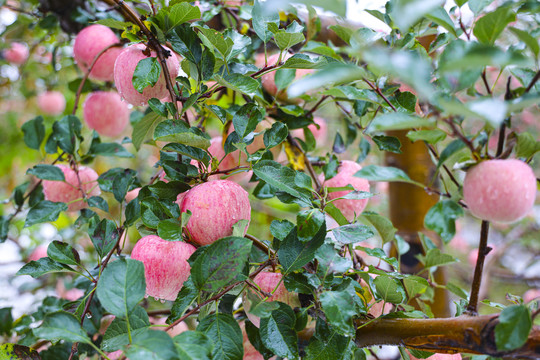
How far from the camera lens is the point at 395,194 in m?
1.10

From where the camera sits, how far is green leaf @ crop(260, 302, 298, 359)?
427 millimetres

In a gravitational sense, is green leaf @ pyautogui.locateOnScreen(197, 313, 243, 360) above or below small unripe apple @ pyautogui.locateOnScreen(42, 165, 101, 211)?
above

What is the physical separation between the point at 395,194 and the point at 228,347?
0.79 m

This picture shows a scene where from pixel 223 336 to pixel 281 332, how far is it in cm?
6

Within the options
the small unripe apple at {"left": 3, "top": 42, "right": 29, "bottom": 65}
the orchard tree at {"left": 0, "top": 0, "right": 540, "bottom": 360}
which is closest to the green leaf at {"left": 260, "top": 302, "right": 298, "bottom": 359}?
the orchard tree at {"left": 0, "top": 0, "right": 540, "bottom": 360}

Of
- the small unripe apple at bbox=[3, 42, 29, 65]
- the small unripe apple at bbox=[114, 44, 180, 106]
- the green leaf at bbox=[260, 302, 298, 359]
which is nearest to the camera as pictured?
the green leaf at bbox=[260, 302, 298, 359]

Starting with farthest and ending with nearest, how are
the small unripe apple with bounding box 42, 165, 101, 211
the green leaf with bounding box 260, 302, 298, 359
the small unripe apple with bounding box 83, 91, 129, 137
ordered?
the small unripe apple with bounding box 83, 91, 129, 137 < the small unripe apple with bounding box 42, 165, 101, 211 < the green leaf with bounding box 260, 302, 298, 359

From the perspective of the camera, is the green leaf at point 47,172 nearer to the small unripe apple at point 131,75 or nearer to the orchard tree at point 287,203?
the orchard tree at point 287,203

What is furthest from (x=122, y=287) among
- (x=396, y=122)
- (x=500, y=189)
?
(x=500, y=189)

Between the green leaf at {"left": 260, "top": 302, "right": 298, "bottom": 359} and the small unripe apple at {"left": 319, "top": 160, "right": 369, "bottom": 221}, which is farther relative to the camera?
the small unripe apple at {"left": 319, "top": 160, "right": 369, "bottom": 221}

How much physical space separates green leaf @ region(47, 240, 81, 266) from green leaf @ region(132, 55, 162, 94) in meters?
0.22

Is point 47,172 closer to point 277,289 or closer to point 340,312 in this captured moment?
point 277,289

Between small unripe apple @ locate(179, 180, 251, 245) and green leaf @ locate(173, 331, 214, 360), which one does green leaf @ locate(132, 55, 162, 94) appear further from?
green leaf @ locate(173, 331, 214, 360)

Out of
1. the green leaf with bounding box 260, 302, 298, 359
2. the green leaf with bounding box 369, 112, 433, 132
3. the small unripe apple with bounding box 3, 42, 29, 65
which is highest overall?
the green leaf with bounding box 369, 112, 433, 132
